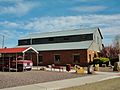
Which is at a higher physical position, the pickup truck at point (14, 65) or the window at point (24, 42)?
the window at point (24, 42)

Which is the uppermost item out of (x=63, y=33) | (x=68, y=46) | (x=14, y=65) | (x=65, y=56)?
(x=63, y=33)

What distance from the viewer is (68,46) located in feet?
170

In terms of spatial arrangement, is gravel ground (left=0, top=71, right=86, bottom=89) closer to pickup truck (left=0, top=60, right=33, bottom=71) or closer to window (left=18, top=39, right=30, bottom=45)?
pickup truck (left=0, top=60, right=33, bottom=71)

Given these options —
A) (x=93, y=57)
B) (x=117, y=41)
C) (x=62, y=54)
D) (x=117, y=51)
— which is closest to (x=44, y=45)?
(x=62, y=54)

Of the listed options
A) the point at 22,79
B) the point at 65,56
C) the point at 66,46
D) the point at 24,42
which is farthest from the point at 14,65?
the point at 24,42

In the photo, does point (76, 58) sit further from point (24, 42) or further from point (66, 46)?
point (24, 42)

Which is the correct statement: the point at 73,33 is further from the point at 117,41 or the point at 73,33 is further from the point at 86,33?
the point at 117,41

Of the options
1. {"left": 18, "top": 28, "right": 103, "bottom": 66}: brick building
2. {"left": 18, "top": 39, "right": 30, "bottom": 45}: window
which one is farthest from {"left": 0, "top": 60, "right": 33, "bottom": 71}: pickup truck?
{"left": 18, "top": 39, "right": 30, "bottom": 45}: window

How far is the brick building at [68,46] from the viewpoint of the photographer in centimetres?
4891

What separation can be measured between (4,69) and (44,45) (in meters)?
24.6

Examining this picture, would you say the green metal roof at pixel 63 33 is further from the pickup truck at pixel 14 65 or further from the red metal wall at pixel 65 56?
the pickup truck at pixel 14 65

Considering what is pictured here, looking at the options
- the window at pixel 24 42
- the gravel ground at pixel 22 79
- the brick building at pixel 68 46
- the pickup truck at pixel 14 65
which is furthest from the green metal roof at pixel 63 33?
the gravel ground at pixel 22 79

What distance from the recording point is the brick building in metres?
48.9

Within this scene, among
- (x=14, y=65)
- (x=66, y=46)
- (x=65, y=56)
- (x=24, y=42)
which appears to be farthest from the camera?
(x=24, y=42)
